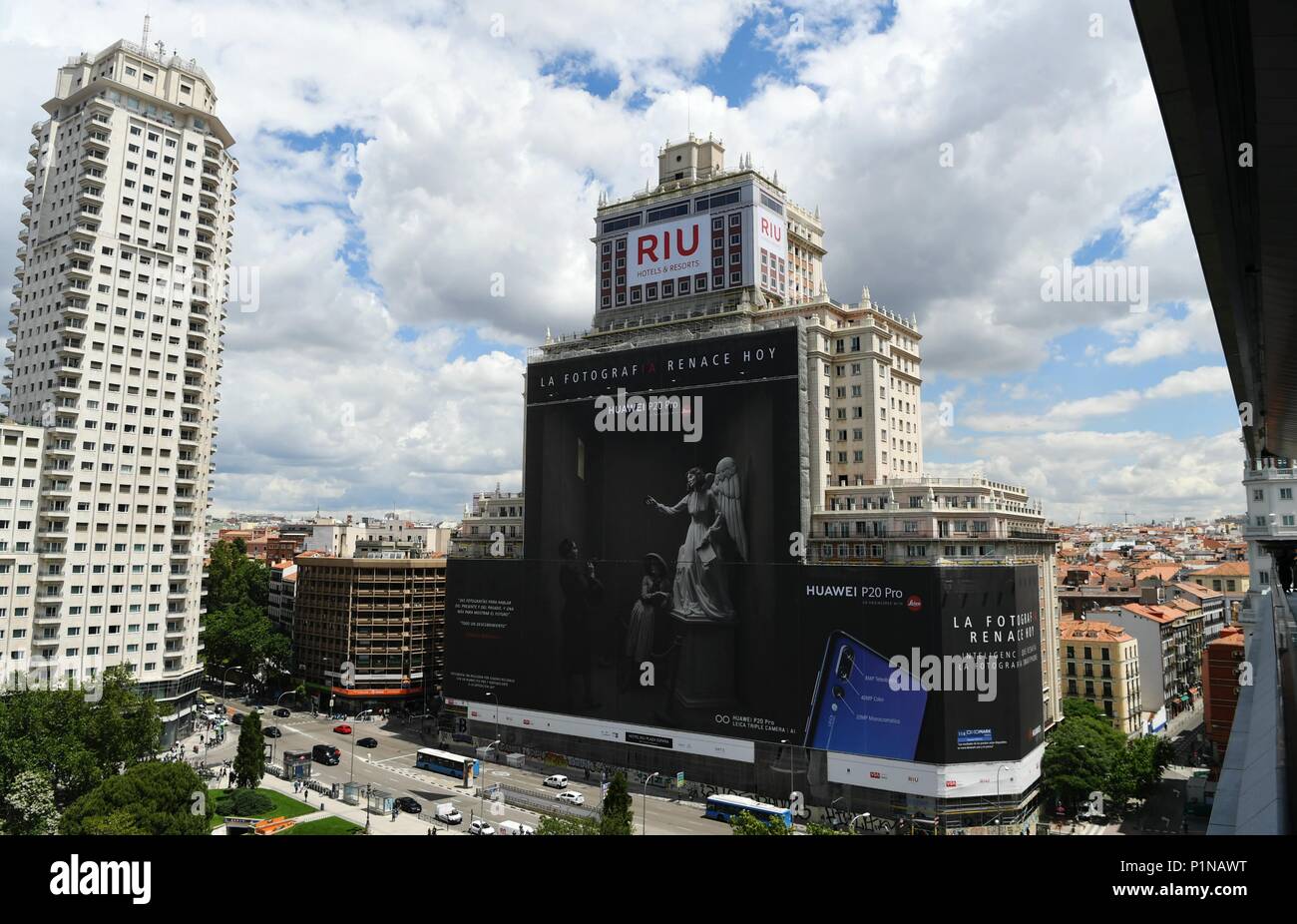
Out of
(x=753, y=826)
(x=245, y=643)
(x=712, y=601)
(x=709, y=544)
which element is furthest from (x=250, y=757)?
(x=245, y=643)

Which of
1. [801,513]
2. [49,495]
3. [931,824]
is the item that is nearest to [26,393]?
[49,495]

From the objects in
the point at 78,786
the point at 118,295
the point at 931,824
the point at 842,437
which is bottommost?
the point at 931,824

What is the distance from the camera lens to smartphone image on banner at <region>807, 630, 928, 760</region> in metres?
42.9

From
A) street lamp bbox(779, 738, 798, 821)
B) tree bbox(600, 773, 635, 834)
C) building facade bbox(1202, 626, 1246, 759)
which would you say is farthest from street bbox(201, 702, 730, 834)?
building facade bbox(1202, 626, 1246, 759)

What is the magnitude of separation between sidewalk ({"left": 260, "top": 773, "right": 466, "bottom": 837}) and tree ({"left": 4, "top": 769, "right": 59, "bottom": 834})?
10.8 metres

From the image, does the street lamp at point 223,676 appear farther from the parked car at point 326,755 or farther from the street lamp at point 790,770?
the street lamp at point 790,770

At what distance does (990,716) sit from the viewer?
42.8 m

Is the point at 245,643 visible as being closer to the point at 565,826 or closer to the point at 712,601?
the point at 712,601

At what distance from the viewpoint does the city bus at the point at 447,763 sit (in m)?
51.4

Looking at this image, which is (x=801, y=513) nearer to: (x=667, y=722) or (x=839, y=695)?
(x=839, y=695)

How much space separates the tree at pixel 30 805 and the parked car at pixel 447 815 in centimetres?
1698

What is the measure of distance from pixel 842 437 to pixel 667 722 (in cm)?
2174

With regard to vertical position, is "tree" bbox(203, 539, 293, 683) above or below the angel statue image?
below

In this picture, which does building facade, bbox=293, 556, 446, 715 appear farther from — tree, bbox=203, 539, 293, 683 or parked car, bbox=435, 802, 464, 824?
parked car, bbox=435, 802, 464, 824
